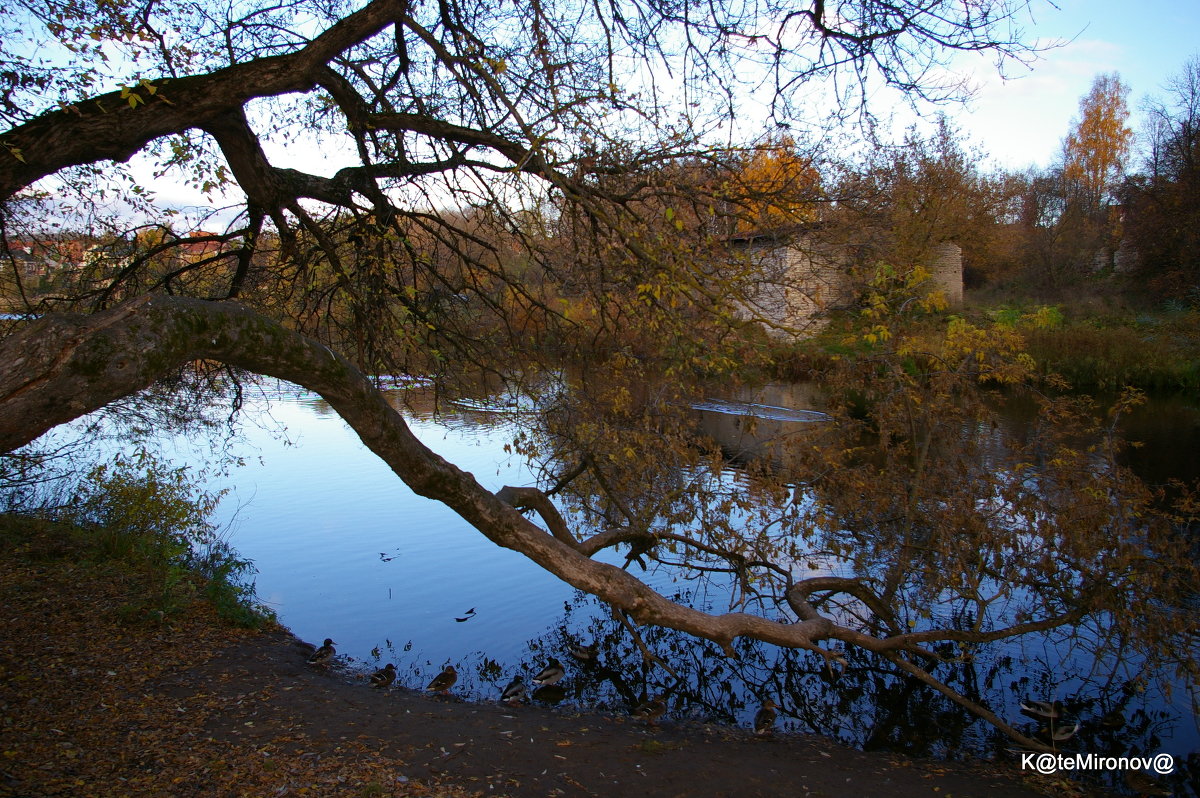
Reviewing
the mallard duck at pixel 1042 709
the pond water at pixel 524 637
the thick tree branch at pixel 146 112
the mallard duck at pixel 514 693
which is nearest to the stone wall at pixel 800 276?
the pond water at pixel 524 637

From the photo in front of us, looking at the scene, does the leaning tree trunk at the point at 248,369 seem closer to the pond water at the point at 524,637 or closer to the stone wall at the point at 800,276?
the pond water at the point at 524,637

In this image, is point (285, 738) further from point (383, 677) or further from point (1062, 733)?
point (1062, 733)

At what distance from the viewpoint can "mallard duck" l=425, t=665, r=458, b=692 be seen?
7066 mm

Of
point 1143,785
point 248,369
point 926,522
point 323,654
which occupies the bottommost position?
point 1143,785

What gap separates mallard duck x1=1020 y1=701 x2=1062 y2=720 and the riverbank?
2.68 feet

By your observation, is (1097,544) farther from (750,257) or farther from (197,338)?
(197,338)

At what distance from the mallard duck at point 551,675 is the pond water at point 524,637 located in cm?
14

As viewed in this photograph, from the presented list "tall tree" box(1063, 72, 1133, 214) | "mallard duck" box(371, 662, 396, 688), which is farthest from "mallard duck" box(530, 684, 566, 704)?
"tall tree" box(1063, 72, 1133, 214)

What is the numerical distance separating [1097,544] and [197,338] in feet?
21.7

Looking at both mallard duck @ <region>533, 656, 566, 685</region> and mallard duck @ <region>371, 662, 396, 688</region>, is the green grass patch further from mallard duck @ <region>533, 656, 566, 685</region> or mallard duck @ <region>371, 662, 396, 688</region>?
mallard duck @ <region>533, 656, 566, 685</region>

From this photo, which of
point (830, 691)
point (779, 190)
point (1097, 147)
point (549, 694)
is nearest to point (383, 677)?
point (549, 694)

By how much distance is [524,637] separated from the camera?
27.6ft

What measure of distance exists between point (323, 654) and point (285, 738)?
240 cm

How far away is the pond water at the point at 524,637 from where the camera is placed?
6.77 m
